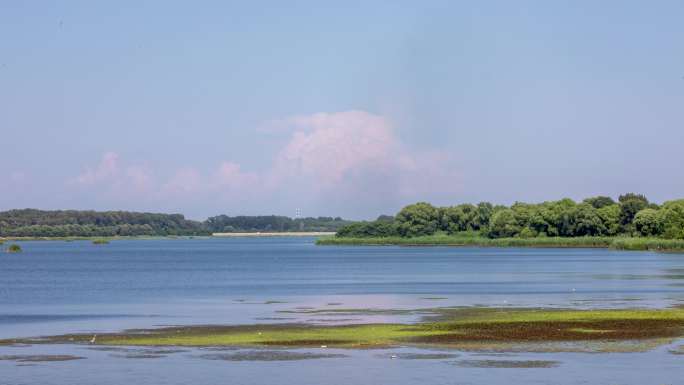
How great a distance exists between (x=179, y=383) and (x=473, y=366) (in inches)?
371

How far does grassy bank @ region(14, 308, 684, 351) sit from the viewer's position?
4288 cm

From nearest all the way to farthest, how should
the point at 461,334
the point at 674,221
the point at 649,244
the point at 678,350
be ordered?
the point at 678,350
the point at 461,334
the point at 674,221
the point at 649,244

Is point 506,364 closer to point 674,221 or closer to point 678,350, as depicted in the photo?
point 678,350

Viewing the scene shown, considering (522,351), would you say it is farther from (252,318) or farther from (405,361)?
(252,318)

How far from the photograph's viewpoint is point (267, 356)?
3991 centimetres

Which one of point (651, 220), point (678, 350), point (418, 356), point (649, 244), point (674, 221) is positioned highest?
point (651, 220)

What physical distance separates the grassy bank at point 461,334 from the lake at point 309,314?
2.14 metres

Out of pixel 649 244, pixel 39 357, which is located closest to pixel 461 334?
pixel 39 357

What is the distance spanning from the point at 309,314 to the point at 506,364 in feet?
71.9

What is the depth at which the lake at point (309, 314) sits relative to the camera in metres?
35.4

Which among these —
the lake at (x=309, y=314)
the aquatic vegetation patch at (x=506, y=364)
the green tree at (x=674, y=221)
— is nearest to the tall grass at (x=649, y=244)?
the green tree at (x=674, y=221)

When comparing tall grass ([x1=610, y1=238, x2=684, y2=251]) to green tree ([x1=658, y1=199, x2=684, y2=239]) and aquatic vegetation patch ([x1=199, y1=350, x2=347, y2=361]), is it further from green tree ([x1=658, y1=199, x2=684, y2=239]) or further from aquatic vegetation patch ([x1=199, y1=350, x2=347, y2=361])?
aquatic vegetation patch ([x1=199, y1=350, x2=347, y2=361])

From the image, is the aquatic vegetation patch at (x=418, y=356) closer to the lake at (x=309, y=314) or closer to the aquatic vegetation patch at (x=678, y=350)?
the lake at (x=309, y=314)

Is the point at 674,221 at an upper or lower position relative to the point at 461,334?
upper
